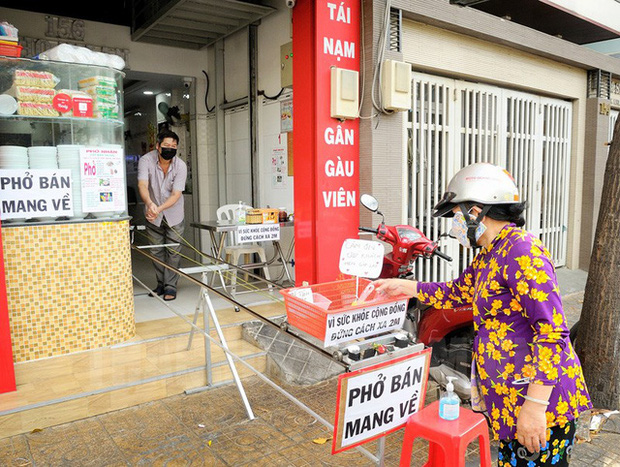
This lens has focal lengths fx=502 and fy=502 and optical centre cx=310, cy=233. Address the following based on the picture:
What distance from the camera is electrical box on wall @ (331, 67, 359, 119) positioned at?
462cm

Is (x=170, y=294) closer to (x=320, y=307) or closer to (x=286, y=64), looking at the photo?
(x=286, y=64)

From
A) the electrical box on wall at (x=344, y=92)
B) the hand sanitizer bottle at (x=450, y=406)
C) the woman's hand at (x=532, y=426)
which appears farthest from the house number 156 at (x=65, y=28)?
the woman's hand at (x=532, y=426)

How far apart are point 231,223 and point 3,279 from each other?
2.46 m

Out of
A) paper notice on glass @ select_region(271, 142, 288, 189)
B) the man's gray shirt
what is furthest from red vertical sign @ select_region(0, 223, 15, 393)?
paper notice on glass @ select_region(271, 142, 288, 189)

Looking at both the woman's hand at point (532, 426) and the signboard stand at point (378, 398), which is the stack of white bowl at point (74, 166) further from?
the woman's hand at point (532, 426)

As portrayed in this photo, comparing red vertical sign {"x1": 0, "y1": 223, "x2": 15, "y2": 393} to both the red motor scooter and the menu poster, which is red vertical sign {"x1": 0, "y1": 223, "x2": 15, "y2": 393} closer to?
the menu poster

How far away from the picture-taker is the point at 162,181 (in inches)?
214

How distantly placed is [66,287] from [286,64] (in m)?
3.45

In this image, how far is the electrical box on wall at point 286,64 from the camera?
18.8 feet

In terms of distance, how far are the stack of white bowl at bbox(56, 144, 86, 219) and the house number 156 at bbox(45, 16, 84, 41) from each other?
3.22 metres

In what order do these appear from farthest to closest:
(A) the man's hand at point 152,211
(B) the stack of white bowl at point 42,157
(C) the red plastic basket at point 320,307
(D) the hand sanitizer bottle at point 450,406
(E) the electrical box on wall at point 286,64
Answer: (E) the electrical box on wall at point 286,64 → (A) the man's hand at point 152,211 → (B) the stack of white bowl at point 42,157 → (C) the red plastic basket at point 320,307 → (D) the hand sanitizer bottle at point 450,406

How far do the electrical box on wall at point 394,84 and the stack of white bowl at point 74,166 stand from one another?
278cm

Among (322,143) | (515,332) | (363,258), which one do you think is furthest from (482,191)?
(322,143)

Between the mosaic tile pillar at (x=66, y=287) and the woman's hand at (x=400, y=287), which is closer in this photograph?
the woman's hand at (x=400, y=287)
